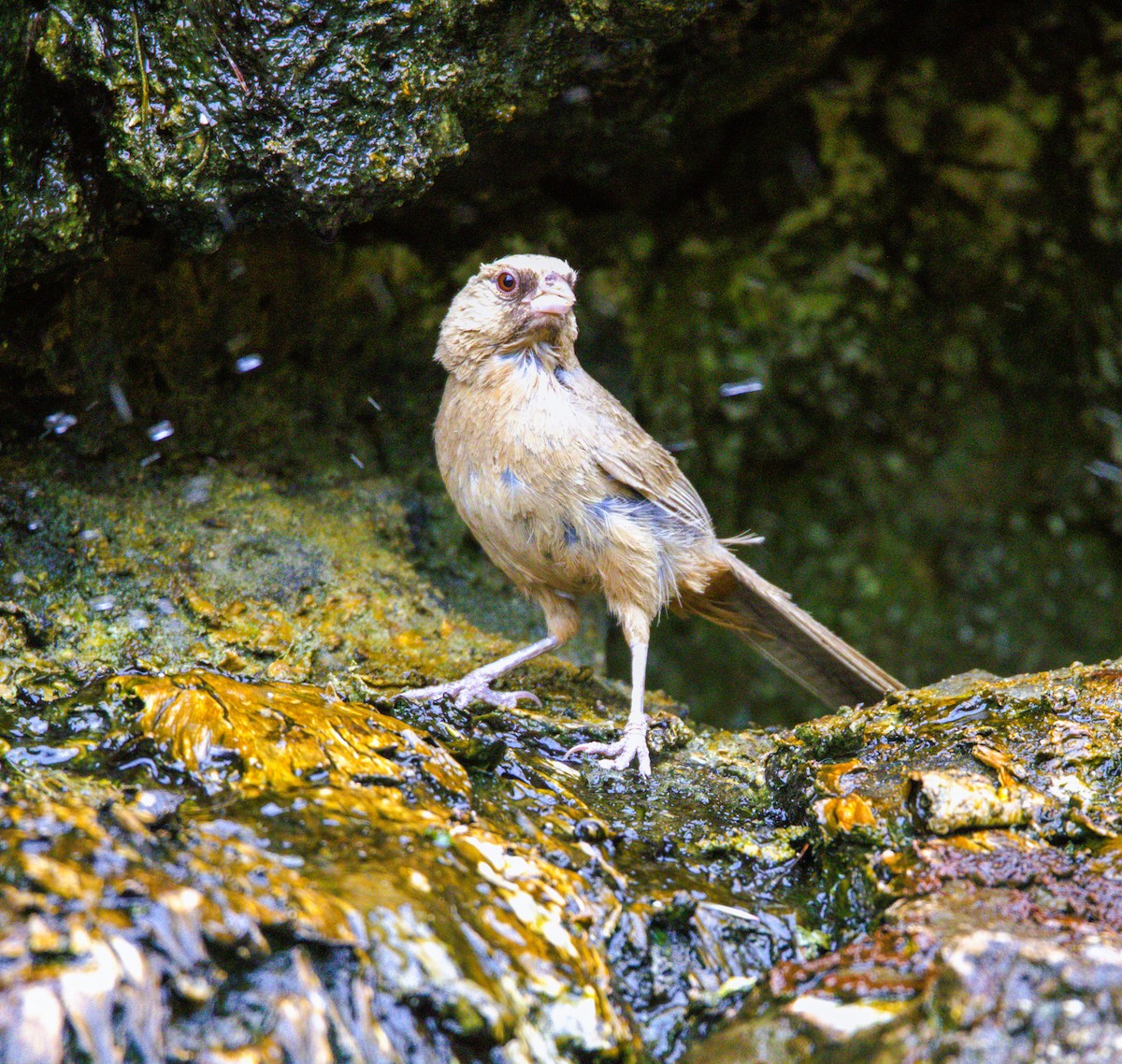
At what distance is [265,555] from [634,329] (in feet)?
9.86

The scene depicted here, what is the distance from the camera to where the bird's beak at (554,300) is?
4.55 meters

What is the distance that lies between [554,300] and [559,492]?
805 millimetres

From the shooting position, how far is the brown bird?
14.8ft

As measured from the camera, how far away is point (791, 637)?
16.8 ft

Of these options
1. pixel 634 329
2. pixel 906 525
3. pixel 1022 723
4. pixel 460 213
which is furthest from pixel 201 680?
pixel 906 525

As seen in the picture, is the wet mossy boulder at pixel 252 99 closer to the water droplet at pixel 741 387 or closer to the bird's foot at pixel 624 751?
the bird's foot at pixel 624 751

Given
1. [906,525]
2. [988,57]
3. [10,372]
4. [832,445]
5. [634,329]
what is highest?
[988,57]

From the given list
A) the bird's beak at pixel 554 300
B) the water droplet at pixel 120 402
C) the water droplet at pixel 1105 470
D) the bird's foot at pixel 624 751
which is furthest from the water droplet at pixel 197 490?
the water droplet at pixel 1105 470

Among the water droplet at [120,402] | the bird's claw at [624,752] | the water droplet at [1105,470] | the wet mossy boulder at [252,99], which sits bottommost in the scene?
the water droplet at [1105,470]

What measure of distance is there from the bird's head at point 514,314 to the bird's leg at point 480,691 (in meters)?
1.28

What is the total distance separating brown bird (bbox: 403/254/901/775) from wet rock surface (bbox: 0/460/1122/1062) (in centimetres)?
58

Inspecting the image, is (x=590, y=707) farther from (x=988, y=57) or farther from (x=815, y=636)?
(x=988, y=57)

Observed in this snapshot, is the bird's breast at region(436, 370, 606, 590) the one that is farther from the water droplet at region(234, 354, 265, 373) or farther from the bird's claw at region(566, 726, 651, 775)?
the water droplet at region(234, 354, 265, 373)

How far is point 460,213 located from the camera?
5945 mm
